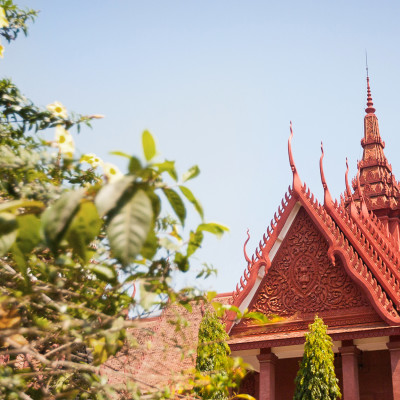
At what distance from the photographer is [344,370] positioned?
940cm

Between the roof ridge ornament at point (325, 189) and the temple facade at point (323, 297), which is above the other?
the roof ridge ornament at point (325, 189)

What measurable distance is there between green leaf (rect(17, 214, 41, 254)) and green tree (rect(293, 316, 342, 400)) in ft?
24.0

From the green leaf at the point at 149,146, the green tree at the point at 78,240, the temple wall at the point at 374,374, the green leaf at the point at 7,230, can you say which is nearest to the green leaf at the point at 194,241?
the green tree at the point at 78,240

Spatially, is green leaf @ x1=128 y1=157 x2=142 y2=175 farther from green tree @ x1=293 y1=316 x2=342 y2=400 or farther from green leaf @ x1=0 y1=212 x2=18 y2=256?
green tree @ x1=293 y1=316 x2=342 y2=400

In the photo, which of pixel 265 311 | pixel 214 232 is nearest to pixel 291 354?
pixel 265 311

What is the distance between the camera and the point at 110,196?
144cm

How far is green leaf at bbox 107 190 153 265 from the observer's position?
1406 millimetres

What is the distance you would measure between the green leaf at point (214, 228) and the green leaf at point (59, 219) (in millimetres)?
729

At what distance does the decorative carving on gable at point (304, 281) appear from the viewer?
10.0 metres

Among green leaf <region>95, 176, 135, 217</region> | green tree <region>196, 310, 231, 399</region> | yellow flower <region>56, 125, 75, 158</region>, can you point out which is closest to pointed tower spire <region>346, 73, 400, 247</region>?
green tree <region>196, 310, 231, 399</region>

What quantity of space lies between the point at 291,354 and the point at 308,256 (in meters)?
1.80

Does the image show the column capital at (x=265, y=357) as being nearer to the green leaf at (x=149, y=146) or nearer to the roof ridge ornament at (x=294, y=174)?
the roof ridge ornament at (x=294, y=174)

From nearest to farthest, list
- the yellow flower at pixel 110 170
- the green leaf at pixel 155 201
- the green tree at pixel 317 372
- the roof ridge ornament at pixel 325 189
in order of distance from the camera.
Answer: the green leaf at pixel 155 201, the yellow flower at pixel 110 170, the green tree at pixel 317 372, the roof ridge ornament at pixel 325 189

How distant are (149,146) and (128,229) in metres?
0.31
